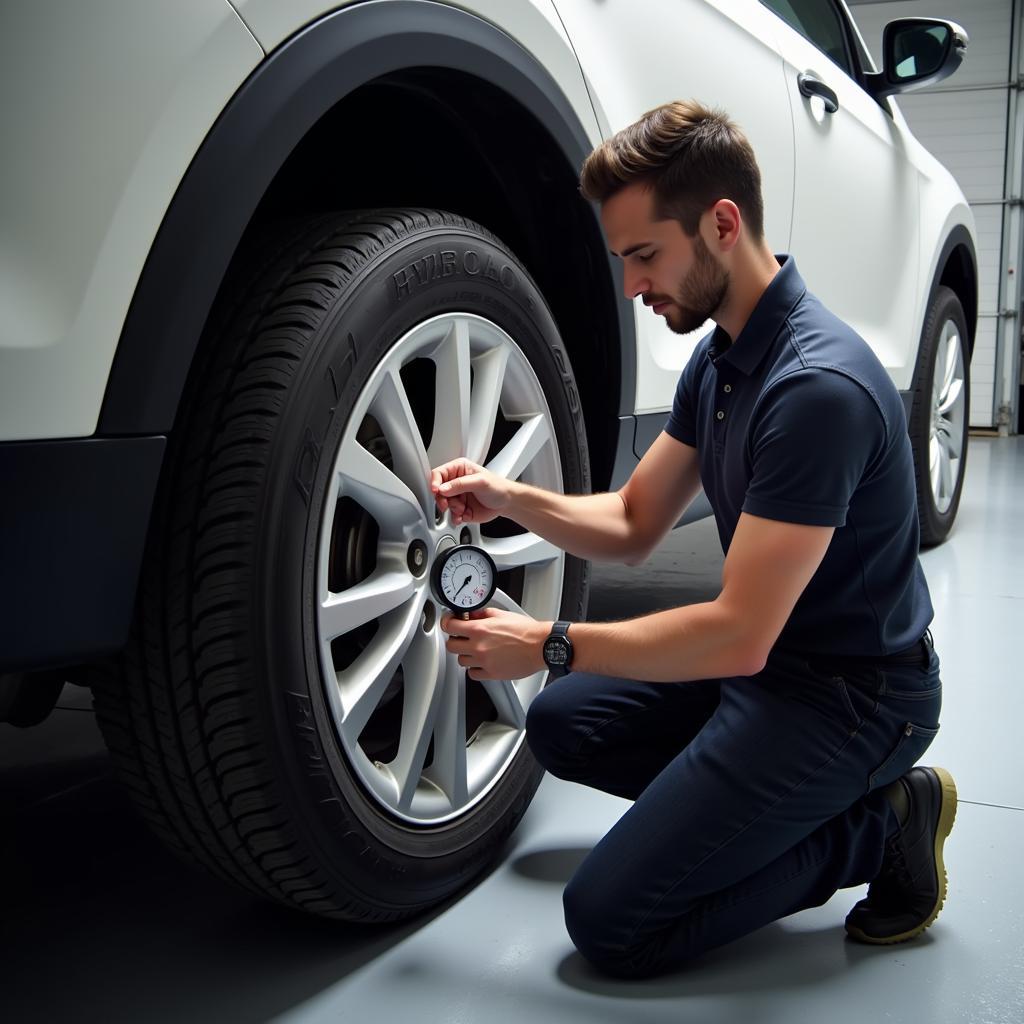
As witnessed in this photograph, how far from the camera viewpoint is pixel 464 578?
1.41 m

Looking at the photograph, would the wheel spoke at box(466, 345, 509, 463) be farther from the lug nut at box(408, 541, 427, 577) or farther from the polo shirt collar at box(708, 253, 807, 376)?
the polo shirt collar at box(708, 253, 807, 376)

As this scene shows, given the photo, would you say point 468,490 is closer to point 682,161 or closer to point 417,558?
point 417,558

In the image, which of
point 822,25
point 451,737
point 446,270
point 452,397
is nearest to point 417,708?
point 451,737

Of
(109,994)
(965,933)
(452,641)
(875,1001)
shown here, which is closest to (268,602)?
(452,641)

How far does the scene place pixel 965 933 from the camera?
1409 mm

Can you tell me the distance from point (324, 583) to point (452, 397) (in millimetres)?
325

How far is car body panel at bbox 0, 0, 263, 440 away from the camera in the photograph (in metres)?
0.90

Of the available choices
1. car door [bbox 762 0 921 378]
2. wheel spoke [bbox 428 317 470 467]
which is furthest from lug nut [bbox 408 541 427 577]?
car door [bbox 762 0 921 378]

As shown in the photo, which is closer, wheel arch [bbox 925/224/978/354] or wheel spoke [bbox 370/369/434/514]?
wheel spoke [bbox 370/369/434/514]

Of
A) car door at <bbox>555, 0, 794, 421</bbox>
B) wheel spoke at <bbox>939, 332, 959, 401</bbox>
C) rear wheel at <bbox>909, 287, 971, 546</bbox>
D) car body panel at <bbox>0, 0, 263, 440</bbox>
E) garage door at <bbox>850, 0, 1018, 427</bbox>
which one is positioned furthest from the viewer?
garage door at <bbox>850, 0, 1018, 427</bbox>

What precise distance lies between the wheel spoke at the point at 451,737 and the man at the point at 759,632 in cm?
4

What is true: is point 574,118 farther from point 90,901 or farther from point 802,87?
point 90,901

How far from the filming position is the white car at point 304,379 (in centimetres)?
95

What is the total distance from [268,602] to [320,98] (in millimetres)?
506
